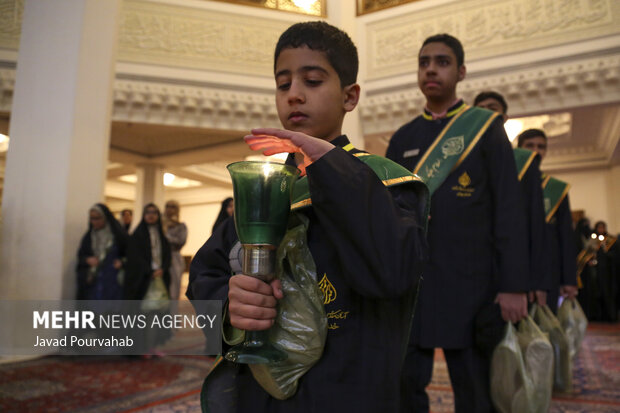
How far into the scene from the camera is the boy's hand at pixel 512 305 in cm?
183

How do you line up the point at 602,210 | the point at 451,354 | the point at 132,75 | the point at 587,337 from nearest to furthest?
the point at 451,354 < the point at 587,337 < the point at 132,75 < the point at 602,210

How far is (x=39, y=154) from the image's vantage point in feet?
15.5

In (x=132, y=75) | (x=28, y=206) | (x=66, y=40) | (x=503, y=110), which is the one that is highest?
(x=132, y=75)

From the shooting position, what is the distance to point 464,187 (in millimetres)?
1952

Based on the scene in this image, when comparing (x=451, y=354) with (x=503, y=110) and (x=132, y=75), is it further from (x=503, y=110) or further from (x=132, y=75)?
(x=132, y=75)

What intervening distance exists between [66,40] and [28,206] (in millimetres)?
1687

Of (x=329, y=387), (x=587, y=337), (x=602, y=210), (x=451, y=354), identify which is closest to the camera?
(x=329, y=387)

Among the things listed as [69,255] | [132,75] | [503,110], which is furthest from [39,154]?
[503,110]

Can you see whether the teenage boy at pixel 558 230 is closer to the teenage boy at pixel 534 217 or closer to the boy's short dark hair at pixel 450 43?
the teenage boy at pixel 534 217

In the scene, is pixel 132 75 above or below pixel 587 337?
above

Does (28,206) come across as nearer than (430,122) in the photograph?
No

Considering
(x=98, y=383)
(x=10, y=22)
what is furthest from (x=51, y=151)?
(x=10, y=22)

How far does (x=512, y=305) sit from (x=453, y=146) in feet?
2.17

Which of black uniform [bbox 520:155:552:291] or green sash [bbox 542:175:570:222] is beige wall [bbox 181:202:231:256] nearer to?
green sash [bbox 542:175:570:222]
